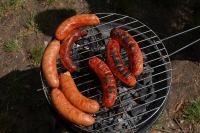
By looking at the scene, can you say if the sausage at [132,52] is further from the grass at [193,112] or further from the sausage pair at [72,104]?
the grass at [193,112]

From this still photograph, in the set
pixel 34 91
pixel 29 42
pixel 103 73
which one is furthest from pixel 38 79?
pixel 103 73

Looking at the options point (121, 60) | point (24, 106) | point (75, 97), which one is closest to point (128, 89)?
point (121, 60)

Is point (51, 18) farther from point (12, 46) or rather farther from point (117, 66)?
point (117, 66)

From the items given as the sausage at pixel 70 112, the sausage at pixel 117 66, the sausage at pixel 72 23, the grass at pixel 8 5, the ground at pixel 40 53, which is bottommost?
the ground at pixel 40 53

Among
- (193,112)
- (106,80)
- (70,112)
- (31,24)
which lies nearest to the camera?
(70,112)

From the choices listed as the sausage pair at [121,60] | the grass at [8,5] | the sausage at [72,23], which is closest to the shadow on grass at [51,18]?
the grass at [8,5]

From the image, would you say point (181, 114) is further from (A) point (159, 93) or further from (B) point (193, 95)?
(A) point (159, 93)

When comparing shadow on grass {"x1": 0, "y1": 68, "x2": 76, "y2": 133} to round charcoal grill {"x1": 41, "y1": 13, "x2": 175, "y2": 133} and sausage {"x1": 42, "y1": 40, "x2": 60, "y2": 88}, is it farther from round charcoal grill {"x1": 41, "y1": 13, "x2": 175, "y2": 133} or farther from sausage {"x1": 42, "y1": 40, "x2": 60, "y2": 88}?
sausage {"x1": 42, "y1": 40, "x2": 60, "y2": 88}
